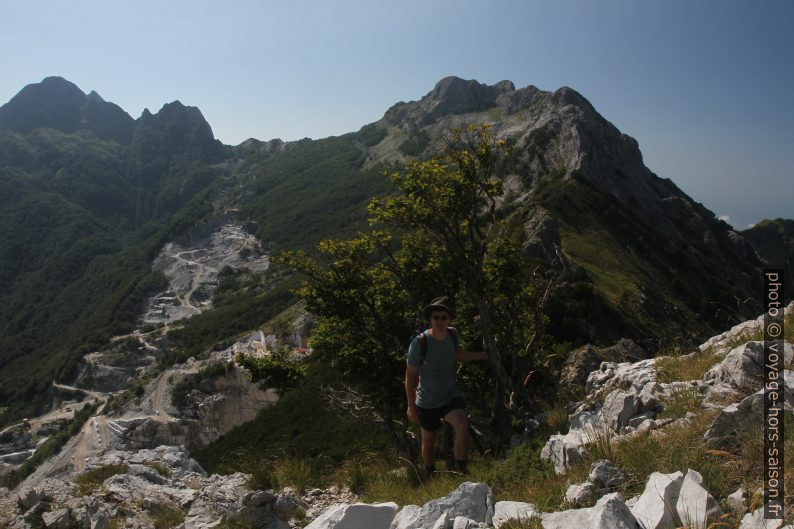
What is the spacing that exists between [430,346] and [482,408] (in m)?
6.96

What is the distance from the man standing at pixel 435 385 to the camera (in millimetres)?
7289

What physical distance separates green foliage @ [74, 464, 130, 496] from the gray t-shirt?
31.1 ft

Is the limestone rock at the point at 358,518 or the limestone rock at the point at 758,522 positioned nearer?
the limestone rock at the point at 758,522

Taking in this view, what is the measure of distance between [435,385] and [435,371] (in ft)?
0.73

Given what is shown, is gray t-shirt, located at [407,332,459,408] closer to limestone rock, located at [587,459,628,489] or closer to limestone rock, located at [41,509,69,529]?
limestone rock, located at [587,459,628,489]

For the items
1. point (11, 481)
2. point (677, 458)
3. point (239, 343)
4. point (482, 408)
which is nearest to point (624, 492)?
point (677, 458)

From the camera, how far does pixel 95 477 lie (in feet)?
43.3

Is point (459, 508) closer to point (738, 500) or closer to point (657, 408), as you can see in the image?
point (738, 500)

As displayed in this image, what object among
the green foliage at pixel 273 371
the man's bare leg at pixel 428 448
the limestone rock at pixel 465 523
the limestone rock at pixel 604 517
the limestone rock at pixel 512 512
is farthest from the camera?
the green foliage at pixel 273 371

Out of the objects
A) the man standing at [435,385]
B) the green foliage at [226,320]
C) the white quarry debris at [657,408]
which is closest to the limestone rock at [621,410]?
the white quarry debris at [657,408]

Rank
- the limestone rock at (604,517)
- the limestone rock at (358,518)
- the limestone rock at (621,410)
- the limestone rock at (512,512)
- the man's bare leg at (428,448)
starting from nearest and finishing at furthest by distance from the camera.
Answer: the limestone rock at (604,517) → the limestone rock at (512,512) → the limestone rock at (358,518) → the limestone rock at (621,410) → the man's bare leg at (428,448)

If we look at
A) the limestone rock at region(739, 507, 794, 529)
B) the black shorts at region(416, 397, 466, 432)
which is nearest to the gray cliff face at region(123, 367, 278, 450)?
the black shorts at region(416, 397, 466, 432)

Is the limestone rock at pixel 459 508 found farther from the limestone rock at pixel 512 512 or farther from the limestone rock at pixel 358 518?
the limestone rock at pixel 358 518

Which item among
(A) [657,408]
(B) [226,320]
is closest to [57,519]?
(A) [657,408]
